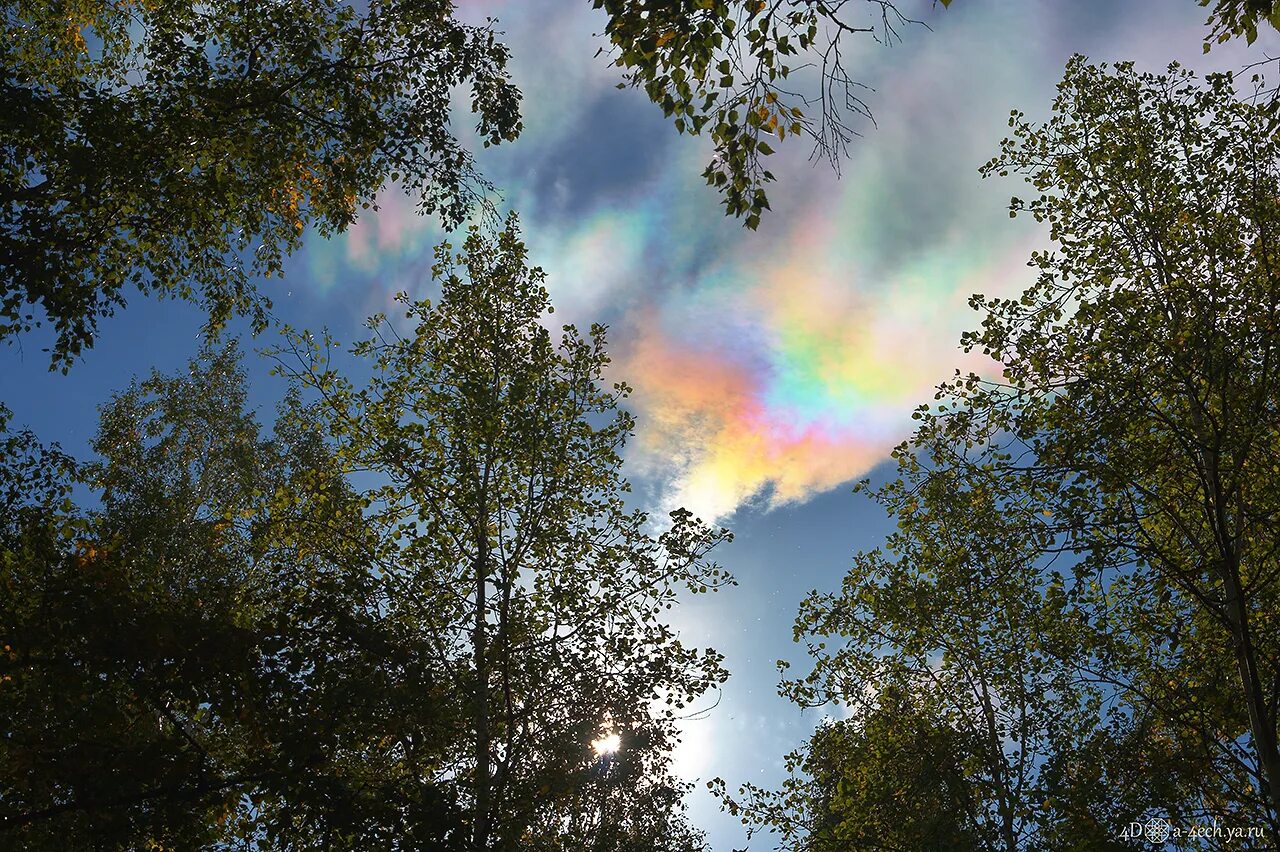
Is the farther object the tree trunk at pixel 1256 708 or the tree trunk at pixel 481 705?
the tree trunk at pixel 481 705

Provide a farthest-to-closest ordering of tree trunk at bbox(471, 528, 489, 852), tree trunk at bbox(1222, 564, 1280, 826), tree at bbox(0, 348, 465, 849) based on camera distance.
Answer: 1. tree trunk at bbox(471, 528, 489, 852)
2. tree trunk at bbox(1222, 564, 1280, 826)
3. tree at bbox(0, 348, 465, 849)

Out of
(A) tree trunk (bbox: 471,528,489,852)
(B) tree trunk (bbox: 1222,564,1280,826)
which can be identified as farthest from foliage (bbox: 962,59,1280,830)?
(A) tree trunk (bbox: 471,528,489,852)

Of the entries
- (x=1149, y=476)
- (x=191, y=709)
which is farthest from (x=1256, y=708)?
(x=191, y=709)

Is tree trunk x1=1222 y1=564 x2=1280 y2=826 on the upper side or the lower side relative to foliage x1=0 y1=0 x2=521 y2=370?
lower

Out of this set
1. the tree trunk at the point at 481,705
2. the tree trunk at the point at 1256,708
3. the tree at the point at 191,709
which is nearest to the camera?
the tree at the point at 191,709

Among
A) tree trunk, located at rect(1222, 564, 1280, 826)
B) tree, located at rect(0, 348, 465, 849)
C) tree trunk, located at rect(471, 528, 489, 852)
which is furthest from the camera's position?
tree trunk, located at rect(471, 528, 489, 852)

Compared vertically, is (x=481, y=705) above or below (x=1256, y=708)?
above

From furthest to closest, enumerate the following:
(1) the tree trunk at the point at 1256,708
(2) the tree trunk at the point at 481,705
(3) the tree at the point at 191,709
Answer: (2) the tree trunk at the point at 481,705 < (1) the tree trunk at the point at 1256,708 < (3) the tree at the point at 191,709

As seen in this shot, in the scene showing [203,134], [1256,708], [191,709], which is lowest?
[1256,708]

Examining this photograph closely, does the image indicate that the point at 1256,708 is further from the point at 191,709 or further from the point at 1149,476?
the point at 191,709

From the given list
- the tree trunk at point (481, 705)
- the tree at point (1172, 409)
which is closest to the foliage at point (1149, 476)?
the tree at point (1172, 409)

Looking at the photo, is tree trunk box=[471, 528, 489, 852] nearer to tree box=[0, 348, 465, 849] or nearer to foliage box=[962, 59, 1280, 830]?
tree box=[0, 348, 465, 849]

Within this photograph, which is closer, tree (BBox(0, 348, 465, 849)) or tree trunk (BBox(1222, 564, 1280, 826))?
tree (BBox(0, 348, 465, 849))

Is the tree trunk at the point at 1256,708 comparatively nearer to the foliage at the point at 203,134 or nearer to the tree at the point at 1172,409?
the tree at the point at 1172,409
